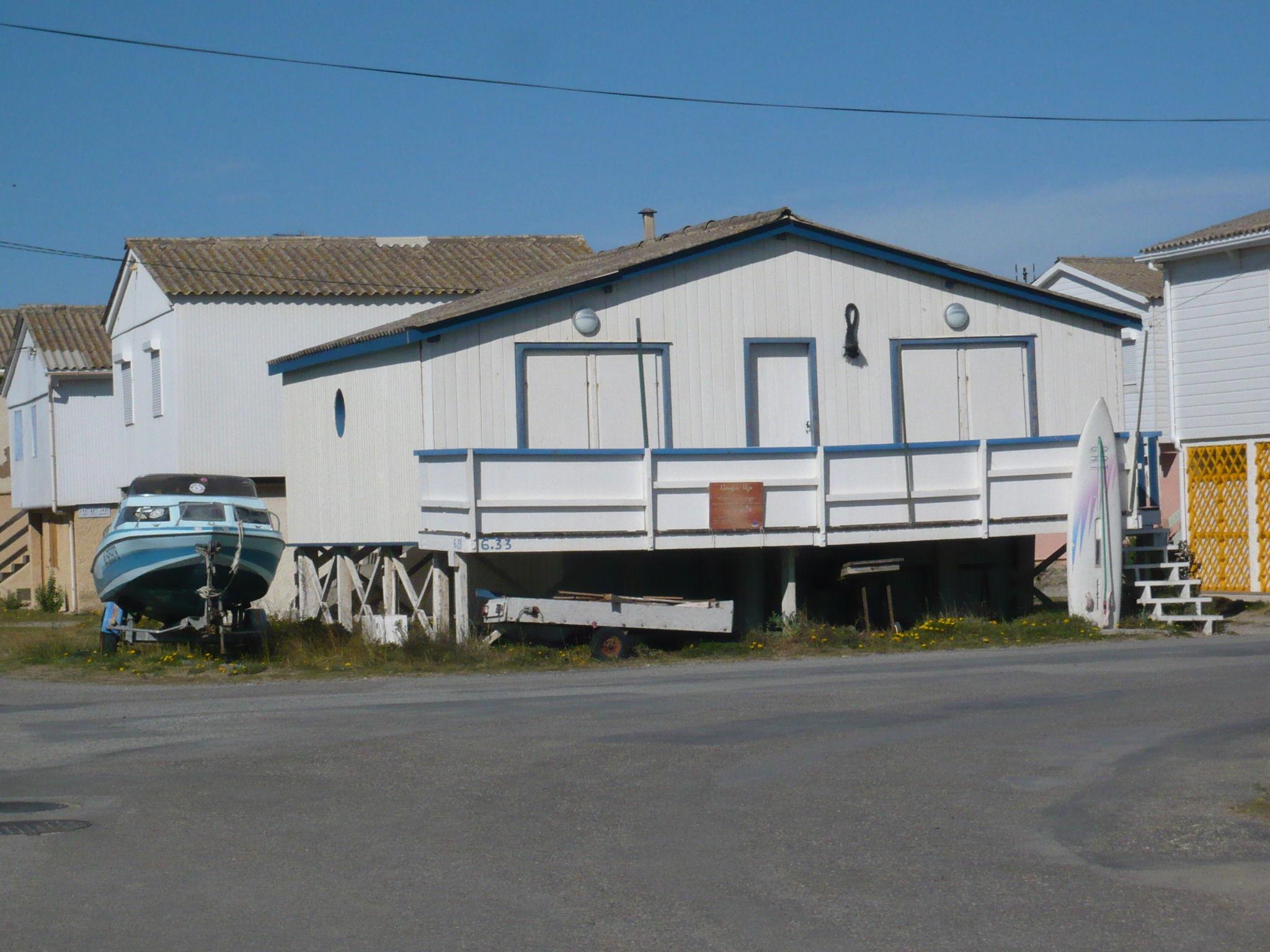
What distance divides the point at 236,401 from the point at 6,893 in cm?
2453

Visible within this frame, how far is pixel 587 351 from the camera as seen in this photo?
20875 millimetres

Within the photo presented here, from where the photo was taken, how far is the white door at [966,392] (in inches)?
872

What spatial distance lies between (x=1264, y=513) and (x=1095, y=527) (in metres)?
8.23

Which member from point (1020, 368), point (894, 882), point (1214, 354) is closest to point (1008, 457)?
point (1020, 368)

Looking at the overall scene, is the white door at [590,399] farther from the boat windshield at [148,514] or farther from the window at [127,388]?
the window at [127,388]

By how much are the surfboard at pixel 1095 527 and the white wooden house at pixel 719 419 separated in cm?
50

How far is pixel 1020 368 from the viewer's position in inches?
889

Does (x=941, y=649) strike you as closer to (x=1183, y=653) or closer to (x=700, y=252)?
(x=1183, y=653)

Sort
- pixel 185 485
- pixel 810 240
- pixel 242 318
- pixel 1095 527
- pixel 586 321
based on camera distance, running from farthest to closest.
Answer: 1. pixel 242 318
2. pixel 185 485
3. pixel 810 240
4. pixel 586 321
5. pixel 1095 527

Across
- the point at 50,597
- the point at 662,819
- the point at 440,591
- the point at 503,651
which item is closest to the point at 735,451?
the point at 503,651

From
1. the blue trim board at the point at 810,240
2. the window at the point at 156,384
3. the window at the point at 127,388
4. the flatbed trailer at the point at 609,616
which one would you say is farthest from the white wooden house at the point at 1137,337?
the window at the point at 127,388

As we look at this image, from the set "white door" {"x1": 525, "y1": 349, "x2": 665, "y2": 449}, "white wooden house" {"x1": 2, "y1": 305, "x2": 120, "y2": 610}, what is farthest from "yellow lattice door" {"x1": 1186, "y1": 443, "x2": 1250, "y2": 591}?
"white wooden house" {"x1": 2, "y1": 305, "x2": 120, "y2": 610}

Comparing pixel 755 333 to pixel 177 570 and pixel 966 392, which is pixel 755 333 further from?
pixel 177 570

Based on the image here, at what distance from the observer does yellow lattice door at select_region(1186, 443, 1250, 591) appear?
27578 millimetres
